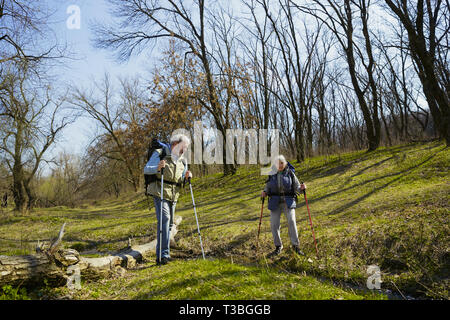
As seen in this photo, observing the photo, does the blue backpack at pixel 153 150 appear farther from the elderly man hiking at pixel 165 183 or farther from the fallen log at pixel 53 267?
the fallen log at pixel 53 267

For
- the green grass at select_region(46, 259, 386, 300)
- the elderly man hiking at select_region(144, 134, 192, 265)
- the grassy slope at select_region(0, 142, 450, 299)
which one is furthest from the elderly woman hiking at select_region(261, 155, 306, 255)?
the elderly man hiking at select_region(144, 134, 192, 265)

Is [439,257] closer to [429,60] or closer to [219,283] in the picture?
[219,283]

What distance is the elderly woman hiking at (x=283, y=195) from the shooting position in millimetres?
5841

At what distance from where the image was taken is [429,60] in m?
6.16

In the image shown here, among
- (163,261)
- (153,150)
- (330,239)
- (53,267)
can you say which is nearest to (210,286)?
(163,261)

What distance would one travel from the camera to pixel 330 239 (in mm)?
6059

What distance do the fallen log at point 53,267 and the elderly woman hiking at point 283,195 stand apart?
3.51 meters

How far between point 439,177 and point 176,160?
31.0 ft

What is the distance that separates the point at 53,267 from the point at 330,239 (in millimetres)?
5584

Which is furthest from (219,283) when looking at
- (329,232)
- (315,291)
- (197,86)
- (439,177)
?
(197,86)

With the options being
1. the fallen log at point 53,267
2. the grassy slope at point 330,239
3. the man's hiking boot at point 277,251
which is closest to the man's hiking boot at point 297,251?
the grassy slope at point 330,239

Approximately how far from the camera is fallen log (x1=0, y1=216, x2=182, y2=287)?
12.1ft

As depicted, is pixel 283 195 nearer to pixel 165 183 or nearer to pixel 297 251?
pixel 297 251

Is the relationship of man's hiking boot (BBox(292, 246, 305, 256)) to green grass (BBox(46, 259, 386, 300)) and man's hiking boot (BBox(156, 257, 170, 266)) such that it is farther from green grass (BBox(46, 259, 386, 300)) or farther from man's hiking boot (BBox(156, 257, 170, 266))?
man's hiking boot (BBox(156, 257, 170, 266))
